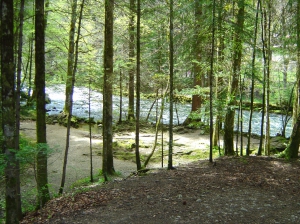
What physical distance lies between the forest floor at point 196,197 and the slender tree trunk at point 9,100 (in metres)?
0.92

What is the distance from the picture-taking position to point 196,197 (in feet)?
21.7

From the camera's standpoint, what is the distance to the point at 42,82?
676 cm

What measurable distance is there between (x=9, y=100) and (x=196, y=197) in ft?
15.9

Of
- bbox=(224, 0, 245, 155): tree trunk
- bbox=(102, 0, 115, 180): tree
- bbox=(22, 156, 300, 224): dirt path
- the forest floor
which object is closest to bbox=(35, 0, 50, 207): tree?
the forest floor

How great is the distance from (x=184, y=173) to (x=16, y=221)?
5144 mm

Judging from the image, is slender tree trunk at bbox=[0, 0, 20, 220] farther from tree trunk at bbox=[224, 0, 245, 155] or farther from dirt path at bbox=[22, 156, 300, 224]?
tree trunk at bbox=[224, 0, 245, 155]

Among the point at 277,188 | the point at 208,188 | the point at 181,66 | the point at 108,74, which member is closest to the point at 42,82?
the point at 108,74

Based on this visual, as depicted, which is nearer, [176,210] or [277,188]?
[176,210]

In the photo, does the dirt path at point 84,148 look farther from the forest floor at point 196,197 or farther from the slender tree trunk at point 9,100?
the slender tree trunk at point 9,100

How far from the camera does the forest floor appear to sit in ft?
18.4

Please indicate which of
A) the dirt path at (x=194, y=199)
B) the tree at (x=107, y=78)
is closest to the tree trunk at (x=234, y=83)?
the dirt path at (x=194, y=199)

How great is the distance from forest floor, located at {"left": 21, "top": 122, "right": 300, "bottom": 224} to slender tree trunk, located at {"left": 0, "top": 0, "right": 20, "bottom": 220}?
0.92m

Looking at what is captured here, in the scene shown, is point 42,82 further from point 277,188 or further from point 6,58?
point 277,188

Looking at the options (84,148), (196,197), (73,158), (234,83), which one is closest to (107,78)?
(234,83)
